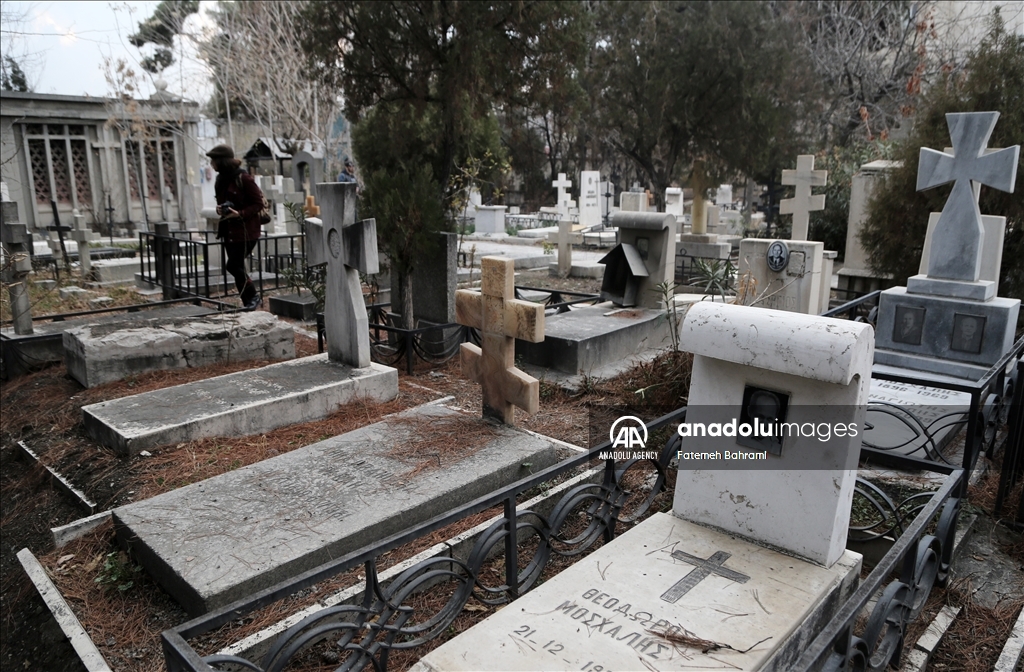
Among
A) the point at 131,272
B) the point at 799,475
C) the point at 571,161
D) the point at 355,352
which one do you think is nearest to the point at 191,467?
the point at 355,352

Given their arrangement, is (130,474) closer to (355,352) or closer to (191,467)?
(191,467)

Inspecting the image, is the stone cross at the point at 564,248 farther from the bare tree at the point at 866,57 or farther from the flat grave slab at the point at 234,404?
the bare tree at the point at 866,57

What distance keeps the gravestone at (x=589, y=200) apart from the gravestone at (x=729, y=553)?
64.9ft

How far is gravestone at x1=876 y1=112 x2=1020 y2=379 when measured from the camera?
19.9ft

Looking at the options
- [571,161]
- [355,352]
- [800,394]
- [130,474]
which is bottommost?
[130,474]

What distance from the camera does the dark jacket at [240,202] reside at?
8.32m

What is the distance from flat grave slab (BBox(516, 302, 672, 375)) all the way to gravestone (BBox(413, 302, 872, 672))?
3.61m

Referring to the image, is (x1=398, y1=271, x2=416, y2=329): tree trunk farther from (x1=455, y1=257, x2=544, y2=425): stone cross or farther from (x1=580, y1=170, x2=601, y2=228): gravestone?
(x1=580, y1=170, x2=601, y2=228): gravestone

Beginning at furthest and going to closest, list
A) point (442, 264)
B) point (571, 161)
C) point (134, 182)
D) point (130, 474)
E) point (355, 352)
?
point (571, 161) < point (134, 182) < point (442, 264) < point (355, 352) < point (130, 474)

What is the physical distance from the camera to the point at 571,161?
112ft

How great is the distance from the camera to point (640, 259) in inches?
326

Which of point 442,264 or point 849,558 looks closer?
point 849,558

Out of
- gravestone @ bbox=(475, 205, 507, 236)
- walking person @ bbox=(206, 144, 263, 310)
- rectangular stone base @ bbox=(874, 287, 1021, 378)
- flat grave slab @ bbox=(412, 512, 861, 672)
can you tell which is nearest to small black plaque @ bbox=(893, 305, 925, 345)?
rectangular stone base @ bbox=(874, 287, 1021, 378)

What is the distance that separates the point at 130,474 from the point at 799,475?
150 inches
